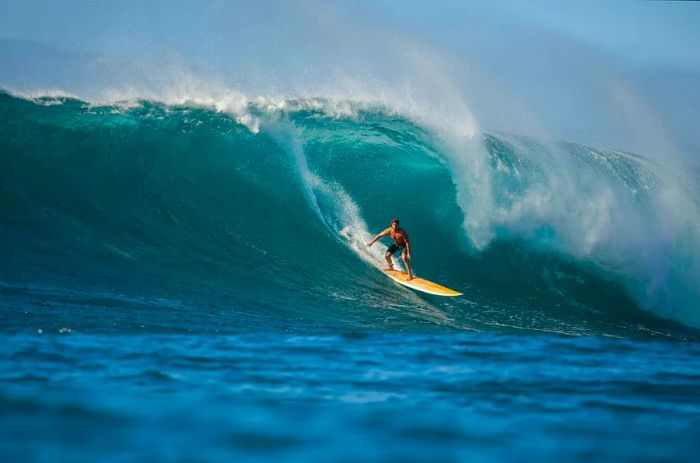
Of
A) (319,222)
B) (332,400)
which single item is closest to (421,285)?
(319,222)

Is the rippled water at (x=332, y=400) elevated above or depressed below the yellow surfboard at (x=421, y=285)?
below

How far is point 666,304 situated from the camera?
443 inches

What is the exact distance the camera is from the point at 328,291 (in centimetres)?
935

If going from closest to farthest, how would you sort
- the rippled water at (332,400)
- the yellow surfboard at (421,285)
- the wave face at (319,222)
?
the rippled water at (332,400), the wave face at (319,222), the yellow surfboard at (421,285)

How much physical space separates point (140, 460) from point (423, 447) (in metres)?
1.28

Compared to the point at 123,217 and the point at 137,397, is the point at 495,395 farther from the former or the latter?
the point at 123,217

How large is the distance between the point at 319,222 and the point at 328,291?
103 inches

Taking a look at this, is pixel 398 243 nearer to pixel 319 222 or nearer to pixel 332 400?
pixel 319 222

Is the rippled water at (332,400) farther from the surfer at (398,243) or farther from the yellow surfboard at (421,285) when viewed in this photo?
the surfer at (398,243)

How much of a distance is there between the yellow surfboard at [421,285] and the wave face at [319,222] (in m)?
0.20

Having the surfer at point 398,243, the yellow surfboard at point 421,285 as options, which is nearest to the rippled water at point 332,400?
the yellow surfboard at point 421,285

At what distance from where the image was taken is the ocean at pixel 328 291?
12.6 ft

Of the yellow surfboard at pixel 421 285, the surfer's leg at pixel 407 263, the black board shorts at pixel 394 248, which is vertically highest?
the black board shorts at pixel 394 248

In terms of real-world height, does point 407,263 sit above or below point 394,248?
below
